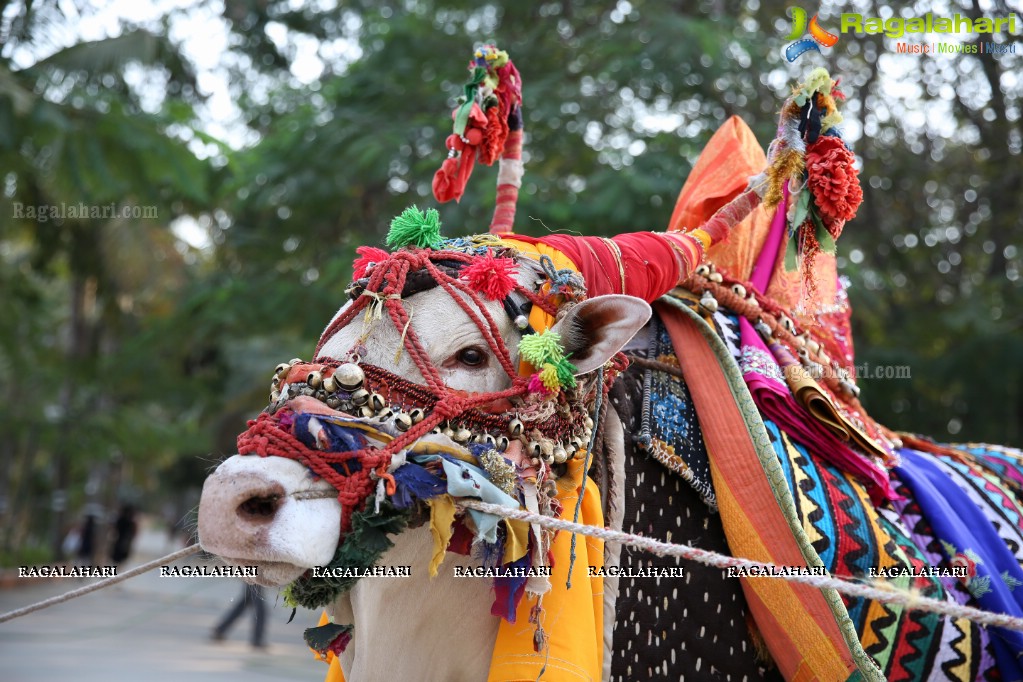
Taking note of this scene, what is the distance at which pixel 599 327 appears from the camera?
2588 mm

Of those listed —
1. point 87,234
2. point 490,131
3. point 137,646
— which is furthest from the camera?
point 87,234

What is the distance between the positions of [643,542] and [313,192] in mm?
7972

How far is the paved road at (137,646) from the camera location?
28.9 ft

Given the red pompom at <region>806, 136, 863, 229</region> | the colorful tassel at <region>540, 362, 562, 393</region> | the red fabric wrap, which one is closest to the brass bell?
the colorful tassel at <region>540, 362, 562, 393</region>

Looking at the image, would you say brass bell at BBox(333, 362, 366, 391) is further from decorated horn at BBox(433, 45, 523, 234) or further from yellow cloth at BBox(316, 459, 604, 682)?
decorated horn at BBox(433, 45, 523, 234)

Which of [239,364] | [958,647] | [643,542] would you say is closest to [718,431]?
[643,542]

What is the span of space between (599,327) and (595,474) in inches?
17.1

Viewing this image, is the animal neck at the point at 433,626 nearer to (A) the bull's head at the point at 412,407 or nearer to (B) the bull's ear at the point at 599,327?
(A) the bull's head at the point at 412,407

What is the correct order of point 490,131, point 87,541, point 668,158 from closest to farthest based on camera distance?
point 490,131 → point 668,158 → point 87,541

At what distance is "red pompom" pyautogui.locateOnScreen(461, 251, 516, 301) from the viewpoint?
2529 mm

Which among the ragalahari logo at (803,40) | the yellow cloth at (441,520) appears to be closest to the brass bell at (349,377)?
the yellow cloth at (441,520)

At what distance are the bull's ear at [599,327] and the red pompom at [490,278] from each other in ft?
0.57

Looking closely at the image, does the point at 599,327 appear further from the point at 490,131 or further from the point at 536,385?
the point at 490,131

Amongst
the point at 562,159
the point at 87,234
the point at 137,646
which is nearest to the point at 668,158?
the point at 562,159
